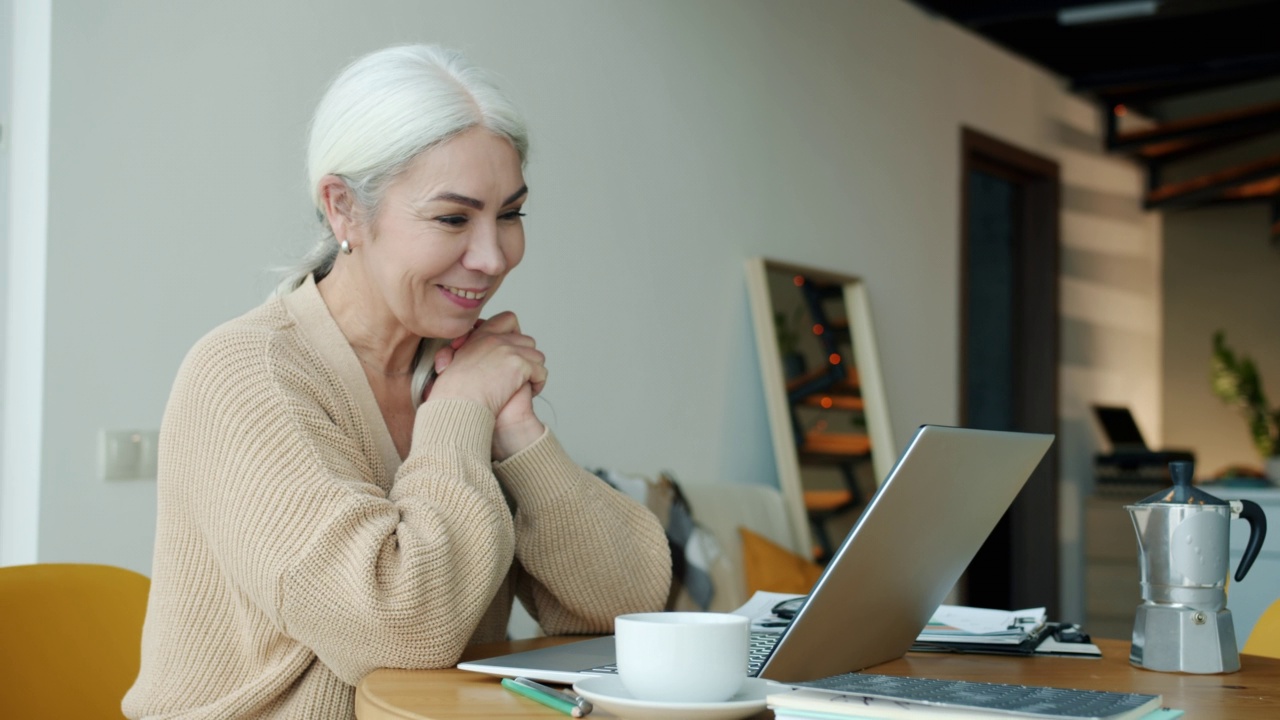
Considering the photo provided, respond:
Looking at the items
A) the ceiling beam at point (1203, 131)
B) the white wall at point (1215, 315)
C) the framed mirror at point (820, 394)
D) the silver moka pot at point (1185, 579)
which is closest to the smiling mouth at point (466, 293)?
the silver moka pot at point (1185, 579)

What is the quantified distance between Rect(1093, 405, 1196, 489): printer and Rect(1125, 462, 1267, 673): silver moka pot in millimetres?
4795

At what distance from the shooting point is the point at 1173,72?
588 cm

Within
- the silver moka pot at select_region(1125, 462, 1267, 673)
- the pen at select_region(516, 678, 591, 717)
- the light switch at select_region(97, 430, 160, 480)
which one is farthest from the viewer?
the light switch at select_region(97, 430, 160, 480)

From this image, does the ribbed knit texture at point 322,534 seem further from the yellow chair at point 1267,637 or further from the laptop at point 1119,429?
the laptop at point 1119,429

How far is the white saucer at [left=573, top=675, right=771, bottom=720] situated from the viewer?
0.97 metres

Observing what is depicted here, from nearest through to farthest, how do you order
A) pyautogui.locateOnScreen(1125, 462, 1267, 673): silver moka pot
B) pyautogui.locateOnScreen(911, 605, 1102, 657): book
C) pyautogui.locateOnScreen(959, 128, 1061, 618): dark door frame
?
pyautogui.locateOnScreen(1125, 462, 1267, 673): silver moka pot → pyautogui.locateOnScreen(911, 605, 1102, 657): book → pyautogui.locateOnScreen(959, 128, 1061, 618): dark door frame

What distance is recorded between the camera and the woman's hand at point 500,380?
1.51 metres

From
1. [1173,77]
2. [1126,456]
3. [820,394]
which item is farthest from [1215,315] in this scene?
[820,394]

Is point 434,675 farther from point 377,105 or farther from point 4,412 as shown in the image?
point 4,412

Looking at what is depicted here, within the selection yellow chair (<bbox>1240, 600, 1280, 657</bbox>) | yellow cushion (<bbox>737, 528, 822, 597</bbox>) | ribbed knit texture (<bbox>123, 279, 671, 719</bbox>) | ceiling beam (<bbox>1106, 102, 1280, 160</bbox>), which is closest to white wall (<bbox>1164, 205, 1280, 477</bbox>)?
ceiling beam (<bbox>1106, 102, 1280, 160</bbox>)

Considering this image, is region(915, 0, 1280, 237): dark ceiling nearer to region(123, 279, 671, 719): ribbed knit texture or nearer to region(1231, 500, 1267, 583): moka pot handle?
region(1231, 500, 1267, 583): moka pot handle

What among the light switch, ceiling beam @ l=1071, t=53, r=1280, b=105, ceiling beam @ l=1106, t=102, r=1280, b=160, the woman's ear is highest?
ceiling beam @ l=1071, t=53, r=1280, b=105

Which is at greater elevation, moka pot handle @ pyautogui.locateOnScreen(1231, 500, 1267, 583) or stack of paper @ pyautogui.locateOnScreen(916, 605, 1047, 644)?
moka pot handle @ pyautogui.locateOnScreen(1231, 500, 1267, 583)

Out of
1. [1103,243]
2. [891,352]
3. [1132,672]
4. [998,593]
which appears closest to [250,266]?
[1132,672]
